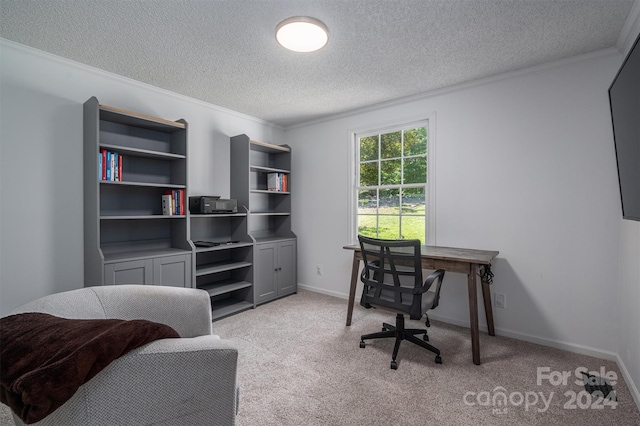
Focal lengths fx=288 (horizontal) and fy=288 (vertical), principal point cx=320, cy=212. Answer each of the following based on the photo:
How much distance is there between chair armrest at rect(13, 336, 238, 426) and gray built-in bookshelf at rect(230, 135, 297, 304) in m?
2.47

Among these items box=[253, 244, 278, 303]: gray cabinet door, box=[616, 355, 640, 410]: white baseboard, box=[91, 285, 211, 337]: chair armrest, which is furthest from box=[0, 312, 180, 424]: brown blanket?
box=[616, 355, 640, 410]: white baseboard

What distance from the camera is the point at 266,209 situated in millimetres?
4320

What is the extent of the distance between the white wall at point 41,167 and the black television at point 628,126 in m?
3.76

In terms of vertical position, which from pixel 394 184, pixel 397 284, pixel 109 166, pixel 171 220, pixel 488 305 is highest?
pixel 109 166

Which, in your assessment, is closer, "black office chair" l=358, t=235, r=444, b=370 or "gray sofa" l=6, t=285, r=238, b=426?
"gray sofa" l=6, t=285, r=238, b=426

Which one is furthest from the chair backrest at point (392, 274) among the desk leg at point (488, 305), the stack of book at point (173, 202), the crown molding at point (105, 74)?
the crown molding at point (105, 74)

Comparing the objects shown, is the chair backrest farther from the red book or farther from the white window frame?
the red book

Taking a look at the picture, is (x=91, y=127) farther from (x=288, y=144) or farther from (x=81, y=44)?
(x=288, y=144)

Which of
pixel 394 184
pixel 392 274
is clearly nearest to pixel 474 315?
pixel 392 274

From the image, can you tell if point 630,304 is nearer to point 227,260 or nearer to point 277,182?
point 277,182

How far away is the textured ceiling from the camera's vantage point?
183cm

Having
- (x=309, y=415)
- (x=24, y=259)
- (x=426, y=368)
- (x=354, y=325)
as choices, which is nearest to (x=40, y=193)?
(x=24, y=259)

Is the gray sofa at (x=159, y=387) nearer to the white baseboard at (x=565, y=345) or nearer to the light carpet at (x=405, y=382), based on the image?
the light carpet at (x=405, y=382)

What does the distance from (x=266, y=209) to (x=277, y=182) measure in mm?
490
